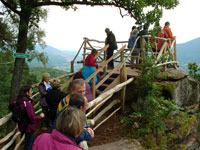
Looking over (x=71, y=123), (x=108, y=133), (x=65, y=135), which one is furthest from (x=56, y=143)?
(x=108, y=133)

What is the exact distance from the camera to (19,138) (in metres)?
4.33

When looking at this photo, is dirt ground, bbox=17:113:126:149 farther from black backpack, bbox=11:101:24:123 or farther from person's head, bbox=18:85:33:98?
person's head, bbox=18:85:33:98

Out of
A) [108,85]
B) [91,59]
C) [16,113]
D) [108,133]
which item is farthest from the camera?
[108,85]

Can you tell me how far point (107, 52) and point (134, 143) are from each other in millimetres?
4495

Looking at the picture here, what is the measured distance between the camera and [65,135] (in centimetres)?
149

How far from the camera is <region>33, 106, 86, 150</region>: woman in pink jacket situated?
57.4 inches

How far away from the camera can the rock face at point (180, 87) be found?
6.13 meters

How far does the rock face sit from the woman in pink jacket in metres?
4.85

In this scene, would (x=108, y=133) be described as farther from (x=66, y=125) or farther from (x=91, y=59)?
(x=66, y=125)

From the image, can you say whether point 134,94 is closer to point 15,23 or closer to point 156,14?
point 156,14

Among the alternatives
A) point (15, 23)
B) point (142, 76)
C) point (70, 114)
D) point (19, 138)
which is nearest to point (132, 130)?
point (142, 76)

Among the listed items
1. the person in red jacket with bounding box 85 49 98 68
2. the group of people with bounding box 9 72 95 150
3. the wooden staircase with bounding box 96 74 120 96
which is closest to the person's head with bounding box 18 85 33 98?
the group of people with bounding box 9 72 95 150

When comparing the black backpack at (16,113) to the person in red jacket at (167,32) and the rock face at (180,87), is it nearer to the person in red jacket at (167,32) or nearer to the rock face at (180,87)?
the rock face at (180,87)

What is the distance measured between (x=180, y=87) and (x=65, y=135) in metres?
6.28
